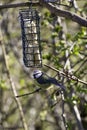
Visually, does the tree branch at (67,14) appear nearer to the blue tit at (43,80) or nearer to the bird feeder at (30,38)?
the bird feeder at (30,38)

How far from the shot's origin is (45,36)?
634 centimetres

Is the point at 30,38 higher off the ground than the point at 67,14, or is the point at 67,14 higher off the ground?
the point at 67,14

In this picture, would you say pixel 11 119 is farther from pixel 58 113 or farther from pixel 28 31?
pixel 28 31

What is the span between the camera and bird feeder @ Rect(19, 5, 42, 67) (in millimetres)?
3215

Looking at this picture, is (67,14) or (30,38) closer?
(67,14)

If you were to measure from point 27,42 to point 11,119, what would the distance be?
3580 mm

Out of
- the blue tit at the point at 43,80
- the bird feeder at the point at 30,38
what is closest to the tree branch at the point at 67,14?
the bird feeder at the point at 30,38

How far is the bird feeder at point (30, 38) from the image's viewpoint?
3.21 m

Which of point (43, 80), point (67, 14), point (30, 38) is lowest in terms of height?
point (43, 80)

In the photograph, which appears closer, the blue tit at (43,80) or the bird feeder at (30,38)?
the blue tit at (43,80)

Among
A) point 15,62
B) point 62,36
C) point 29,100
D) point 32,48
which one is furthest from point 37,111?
point 32,48

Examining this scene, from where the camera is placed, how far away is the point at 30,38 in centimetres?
331

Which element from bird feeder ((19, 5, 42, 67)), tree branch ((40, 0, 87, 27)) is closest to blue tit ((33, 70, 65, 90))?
bird feeder ((19, 5, 42, 67))

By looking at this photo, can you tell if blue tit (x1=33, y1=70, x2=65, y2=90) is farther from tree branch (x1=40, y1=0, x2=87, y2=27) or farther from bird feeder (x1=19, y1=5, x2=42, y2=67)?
tree branch (x1=40, y1=0, x2=87, y2=27)
